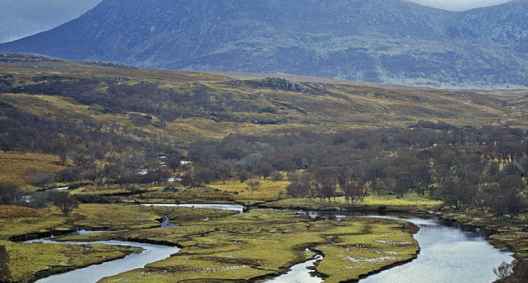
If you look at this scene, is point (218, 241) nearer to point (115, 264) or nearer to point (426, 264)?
point (115, 264)

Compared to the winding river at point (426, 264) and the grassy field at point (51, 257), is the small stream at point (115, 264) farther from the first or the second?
the grassy field at point (51, 257)

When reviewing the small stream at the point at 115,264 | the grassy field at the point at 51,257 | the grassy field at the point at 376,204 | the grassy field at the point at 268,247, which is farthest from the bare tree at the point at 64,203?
the grassy field at the point at 376,204

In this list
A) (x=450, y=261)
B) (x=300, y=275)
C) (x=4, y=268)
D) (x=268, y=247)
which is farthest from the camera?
(x=268, y=247)

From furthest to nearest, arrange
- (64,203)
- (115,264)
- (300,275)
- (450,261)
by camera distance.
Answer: (64,203)
(115,264)
(450,261)
(300,275)

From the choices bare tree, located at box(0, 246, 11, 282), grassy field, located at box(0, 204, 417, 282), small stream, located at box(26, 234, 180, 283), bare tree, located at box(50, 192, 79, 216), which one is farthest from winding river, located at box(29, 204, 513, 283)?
bare tree, located at box(50, 192, 79, 216)

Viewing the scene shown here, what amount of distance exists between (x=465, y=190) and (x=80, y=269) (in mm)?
107616

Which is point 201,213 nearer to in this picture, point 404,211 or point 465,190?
point 404,211

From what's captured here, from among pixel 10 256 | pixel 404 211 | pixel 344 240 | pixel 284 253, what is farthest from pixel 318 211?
pixel 10 256

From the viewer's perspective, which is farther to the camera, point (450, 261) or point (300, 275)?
point (450, 261)

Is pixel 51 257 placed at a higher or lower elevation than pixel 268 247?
higher

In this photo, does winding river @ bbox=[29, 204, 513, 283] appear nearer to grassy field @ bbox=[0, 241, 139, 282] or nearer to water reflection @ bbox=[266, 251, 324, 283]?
water reflection @ bbox=[266, 251, 324, 283]

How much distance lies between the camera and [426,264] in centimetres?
11169

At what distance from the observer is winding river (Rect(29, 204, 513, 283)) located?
331 feet

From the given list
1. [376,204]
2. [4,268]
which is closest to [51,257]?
[4,268]
